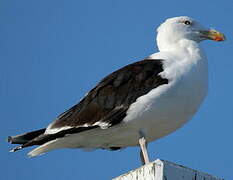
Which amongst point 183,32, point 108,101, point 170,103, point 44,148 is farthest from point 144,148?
point 183,32

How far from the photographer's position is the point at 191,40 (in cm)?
876

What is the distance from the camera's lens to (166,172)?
5016 mm

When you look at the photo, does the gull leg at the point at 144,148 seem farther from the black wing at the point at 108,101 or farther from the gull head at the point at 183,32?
the gull head at the point at 183,32

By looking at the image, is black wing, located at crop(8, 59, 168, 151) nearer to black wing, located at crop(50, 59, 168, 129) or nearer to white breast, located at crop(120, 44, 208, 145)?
black wing, located at crop(50, 59, 168, 129)

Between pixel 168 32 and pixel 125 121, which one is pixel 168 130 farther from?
pixel 168 32

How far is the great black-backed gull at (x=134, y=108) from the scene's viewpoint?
24.3 ft

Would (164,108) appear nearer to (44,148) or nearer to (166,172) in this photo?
(44,148)

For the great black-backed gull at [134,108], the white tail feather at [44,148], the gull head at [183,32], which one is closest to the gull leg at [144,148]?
the great black-backed gull at [134,108]

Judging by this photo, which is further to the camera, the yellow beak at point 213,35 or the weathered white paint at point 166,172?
the yellow beak at point 213,35

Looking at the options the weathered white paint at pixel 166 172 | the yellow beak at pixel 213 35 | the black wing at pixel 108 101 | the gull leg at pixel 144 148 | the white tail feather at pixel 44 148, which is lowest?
the weathered white paint at pixel 166 172

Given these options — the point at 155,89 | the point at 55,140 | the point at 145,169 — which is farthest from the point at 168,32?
the point at 145,169

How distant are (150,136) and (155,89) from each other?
645mm

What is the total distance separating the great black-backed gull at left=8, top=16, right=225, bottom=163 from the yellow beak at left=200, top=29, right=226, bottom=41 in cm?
82

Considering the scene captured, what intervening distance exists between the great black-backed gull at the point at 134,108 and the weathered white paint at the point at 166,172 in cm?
226
